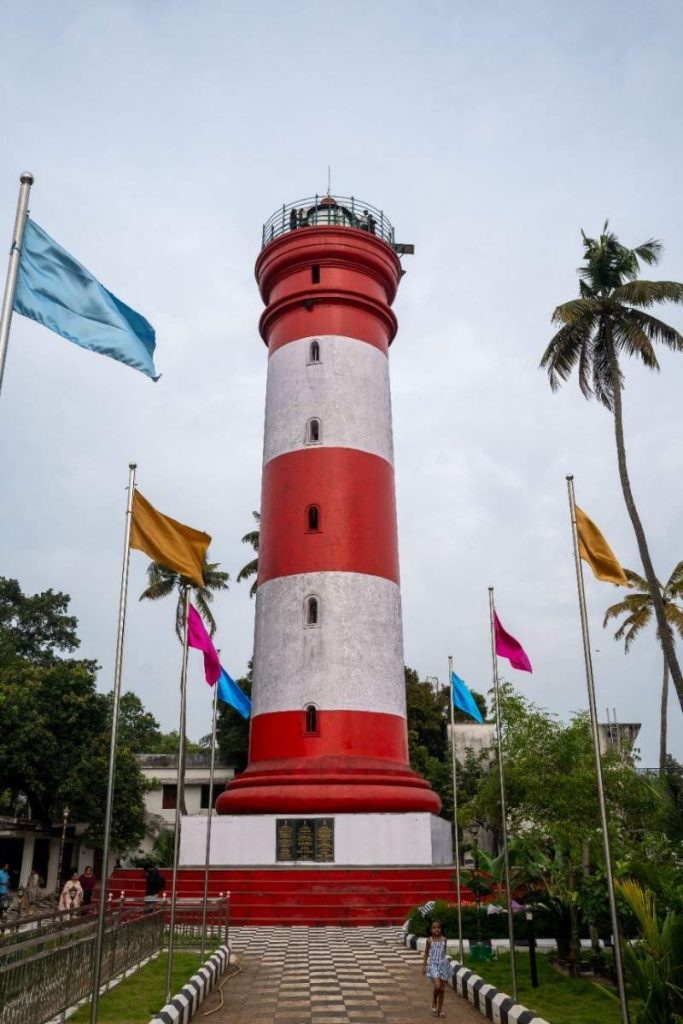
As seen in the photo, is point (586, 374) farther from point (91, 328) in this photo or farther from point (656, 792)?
point (91, 328)

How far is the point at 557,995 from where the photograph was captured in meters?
12.0

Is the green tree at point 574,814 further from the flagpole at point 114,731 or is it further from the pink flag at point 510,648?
the flagpole at point 114,731

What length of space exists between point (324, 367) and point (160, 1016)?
19.7m

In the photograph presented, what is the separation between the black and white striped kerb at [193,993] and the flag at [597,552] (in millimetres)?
7115

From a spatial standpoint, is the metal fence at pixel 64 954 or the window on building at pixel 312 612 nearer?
the metal fence at pixel 64 954

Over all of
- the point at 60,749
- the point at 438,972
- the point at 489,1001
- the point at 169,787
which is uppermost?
the point at 60,749

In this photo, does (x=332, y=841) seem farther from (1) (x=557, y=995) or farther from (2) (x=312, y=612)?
(1) (x=557, y=995)

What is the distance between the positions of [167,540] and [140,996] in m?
5.84

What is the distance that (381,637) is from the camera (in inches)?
963

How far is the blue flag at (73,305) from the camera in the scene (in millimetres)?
8828

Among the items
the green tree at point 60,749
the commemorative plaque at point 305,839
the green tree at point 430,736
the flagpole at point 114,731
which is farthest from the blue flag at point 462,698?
the green tree at point 430,736

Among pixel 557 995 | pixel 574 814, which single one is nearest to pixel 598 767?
pixel 557 995

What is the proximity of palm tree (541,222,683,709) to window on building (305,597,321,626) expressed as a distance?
8.62 meters

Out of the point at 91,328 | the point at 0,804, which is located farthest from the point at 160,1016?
the point at 0,804
